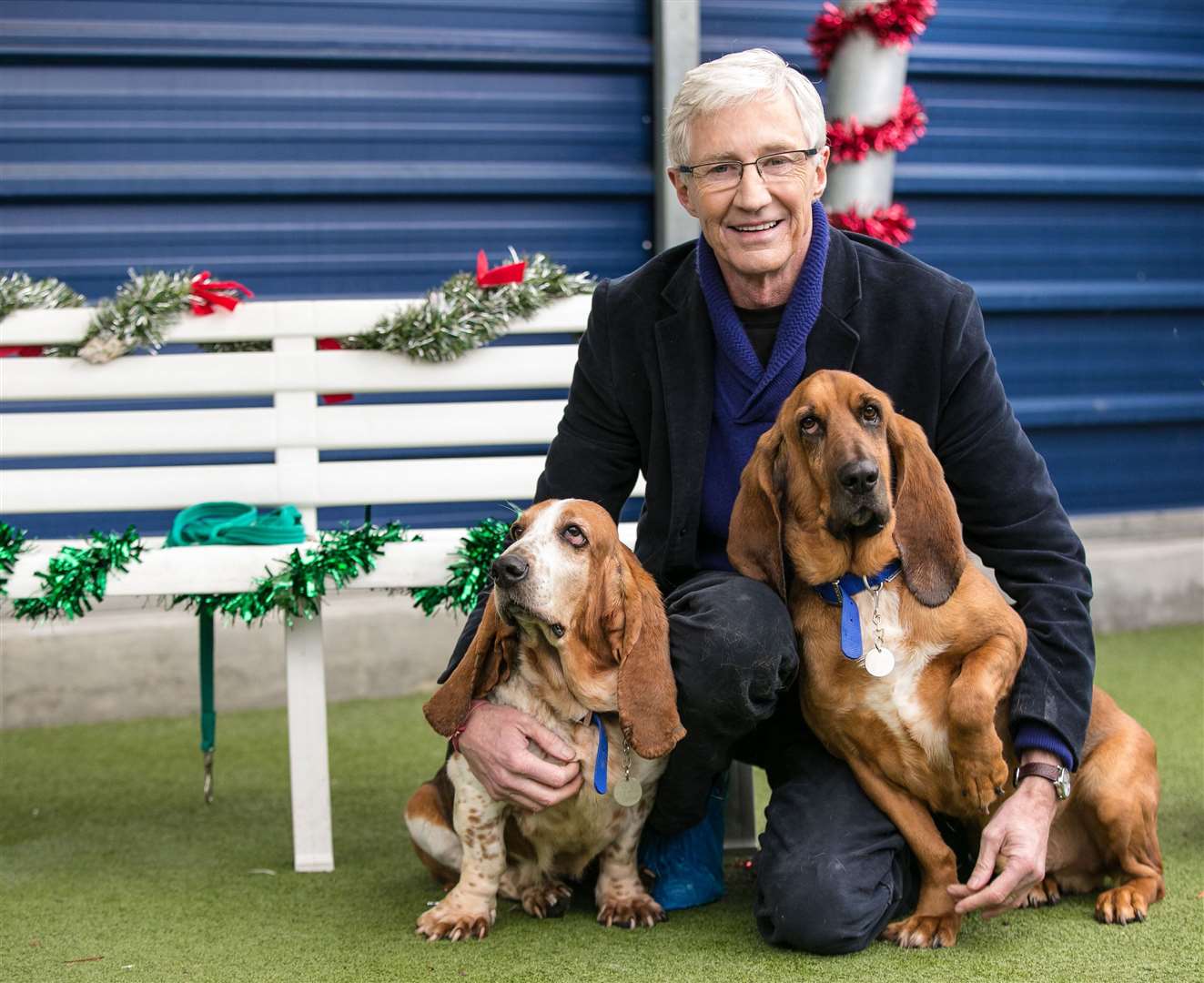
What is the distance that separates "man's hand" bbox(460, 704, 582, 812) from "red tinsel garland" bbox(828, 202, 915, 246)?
251cm

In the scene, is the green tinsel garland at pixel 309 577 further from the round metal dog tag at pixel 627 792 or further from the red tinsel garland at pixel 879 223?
the red tinsel garland at pixel 879 223

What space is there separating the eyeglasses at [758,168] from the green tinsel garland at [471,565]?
0.94 metres

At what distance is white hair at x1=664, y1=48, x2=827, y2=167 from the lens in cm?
301

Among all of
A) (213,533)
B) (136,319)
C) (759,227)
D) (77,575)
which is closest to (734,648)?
(759,227)

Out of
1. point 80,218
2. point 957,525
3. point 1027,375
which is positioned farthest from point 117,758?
point 1027,375

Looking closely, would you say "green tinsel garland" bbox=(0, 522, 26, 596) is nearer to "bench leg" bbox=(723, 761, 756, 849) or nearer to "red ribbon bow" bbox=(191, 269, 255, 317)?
"red ribbon bow" bbox=(191, 269, 255, 317)

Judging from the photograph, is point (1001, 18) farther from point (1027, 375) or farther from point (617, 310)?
point (617, 310)

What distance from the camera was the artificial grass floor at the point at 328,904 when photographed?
9.18 feet

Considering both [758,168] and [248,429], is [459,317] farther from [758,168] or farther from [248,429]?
[758,168]

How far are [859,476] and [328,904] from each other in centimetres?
154

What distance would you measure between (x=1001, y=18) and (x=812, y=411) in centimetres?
439

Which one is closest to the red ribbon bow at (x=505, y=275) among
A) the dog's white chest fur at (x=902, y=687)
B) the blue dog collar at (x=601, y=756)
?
the blue dog collar at (x=601, y=756)

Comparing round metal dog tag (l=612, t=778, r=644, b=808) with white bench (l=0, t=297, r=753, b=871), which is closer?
round metal dog tag (l=612, t=778, r=644, b=808)

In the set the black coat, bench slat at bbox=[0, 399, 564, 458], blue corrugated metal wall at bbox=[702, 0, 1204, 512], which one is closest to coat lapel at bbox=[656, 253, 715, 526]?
the black coat
